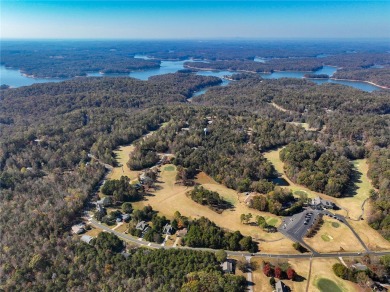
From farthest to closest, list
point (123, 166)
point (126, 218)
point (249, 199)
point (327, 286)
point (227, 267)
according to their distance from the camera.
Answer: point (123, 166) < point (249, 199) < point (126, 218) < point (227, 267) < point (327, 286)

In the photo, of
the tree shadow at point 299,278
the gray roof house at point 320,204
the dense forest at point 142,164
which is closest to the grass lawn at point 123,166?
the dense forest at point 142,164

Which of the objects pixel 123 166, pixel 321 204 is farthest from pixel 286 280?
pixel 123 166

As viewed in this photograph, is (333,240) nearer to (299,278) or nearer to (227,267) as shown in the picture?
(299,278)

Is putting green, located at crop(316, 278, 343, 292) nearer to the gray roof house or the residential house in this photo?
the residential house

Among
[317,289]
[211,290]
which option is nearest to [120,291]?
[211,290]

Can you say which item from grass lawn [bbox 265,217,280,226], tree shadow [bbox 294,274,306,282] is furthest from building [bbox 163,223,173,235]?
tree shadow [bbox 294,274,306,282]

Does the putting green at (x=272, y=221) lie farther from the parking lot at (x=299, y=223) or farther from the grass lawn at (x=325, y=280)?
the grass lawn at (x=325, y=280)
